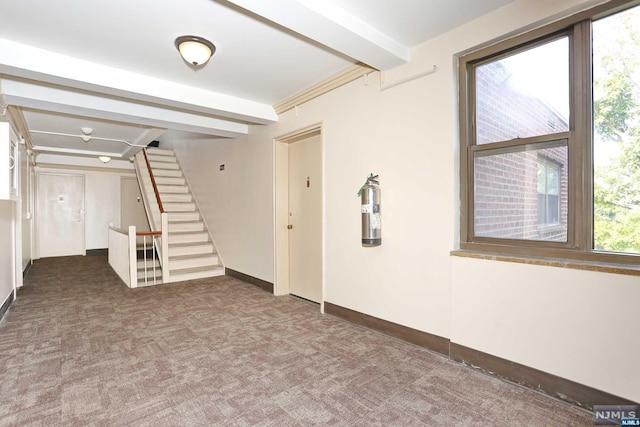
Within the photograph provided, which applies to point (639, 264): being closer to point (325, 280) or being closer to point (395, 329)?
point (395, 329)

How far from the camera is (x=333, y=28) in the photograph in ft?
7.50

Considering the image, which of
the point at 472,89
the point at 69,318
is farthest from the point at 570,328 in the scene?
the point at 69,318

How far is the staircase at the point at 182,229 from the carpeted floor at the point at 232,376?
6.01 feet

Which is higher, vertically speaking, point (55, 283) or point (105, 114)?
point (105, 114)

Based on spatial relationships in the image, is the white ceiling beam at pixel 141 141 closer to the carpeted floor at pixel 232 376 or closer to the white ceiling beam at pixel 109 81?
the white ceiling beam at pixel 109 81

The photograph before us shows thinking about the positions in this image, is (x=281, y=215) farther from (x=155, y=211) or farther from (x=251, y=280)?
(x=155, y=211)

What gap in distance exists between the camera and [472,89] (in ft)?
8.52

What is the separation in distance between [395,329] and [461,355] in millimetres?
628

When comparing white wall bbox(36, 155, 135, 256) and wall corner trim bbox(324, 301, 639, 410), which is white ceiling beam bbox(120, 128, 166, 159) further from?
wall corner trim bbox(324, 301, 639, 410)

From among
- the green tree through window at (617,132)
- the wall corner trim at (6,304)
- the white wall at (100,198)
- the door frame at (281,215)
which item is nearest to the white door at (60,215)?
the white wall at (100,198)

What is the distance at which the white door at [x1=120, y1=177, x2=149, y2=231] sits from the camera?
903 cm

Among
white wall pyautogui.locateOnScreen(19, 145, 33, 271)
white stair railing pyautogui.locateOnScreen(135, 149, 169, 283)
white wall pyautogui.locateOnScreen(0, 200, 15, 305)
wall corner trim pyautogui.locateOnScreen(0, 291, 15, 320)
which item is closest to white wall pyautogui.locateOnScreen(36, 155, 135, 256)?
white stair railing pyautogui.locateOnScreen(135, 149, 169, 283)

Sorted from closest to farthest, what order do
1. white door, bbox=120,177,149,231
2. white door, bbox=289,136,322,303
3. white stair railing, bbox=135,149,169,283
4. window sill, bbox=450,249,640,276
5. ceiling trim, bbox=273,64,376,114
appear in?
window sill, bbox=450,249,640,276 → ceiling trim, bbox=273,64,376,114 → white door, bbox=289,136,322,303 → white stair railing, bbox=135,149,169,283 → white door, bbox=120,177,149,231

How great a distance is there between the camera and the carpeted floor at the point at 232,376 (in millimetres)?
1912
